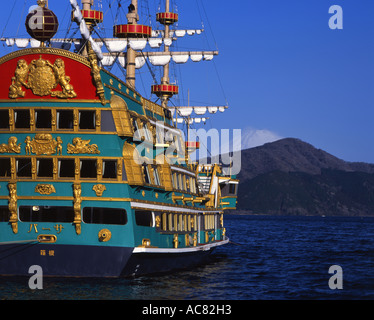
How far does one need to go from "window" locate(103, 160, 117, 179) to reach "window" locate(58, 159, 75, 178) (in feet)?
5.13

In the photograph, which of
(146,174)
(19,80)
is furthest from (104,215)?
(19,80)

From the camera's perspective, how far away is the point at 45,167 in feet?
126

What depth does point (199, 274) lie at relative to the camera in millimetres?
46969

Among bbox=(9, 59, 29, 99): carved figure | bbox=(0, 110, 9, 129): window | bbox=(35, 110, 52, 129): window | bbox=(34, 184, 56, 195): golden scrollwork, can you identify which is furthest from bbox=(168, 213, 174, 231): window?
bbox=(9, 59, 29, 99): carved figure

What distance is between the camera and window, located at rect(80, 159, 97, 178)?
38.2 meters

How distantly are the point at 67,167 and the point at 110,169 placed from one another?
6.97 ft

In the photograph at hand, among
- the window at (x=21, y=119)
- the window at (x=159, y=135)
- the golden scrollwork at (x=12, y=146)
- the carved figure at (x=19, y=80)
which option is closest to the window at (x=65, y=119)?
the window at (x=21, y=119)

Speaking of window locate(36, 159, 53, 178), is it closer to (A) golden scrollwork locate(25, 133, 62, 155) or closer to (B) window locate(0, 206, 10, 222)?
(A) golden scrollwork locate(25, 133, 62, 155)

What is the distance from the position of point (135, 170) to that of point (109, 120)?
2.72 m

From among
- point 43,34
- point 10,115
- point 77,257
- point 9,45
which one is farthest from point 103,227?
point 9,45

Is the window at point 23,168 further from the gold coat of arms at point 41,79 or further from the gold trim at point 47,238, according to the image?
the gold coat of arms at point 41,79

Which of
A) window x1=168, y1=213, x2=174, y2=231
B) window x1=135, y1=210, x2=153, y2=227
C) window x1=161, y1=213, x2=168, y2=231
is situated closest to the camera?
window x1=135, y1=210, x2=153, y2=227

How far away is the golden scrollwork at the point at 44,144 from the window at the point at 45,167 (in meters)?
0.52
